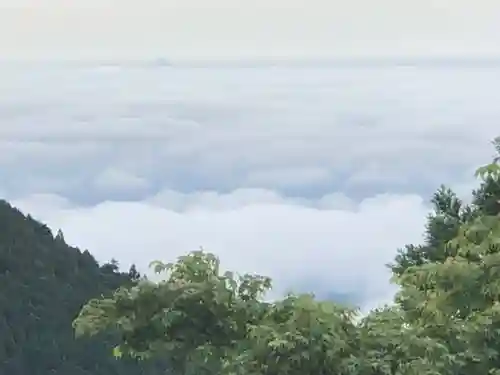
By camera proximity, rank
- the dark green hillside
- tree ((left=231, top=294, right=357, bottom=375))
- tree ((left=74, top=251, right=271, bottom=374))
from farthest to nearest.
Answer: the dark green hillside → tree ((left=74, top=251, right=271, bottom=374)) → tree ((left=231, top=294, right=357, bottom=375))

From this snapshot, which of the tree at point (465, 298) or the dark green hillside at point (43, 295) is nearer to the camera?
the tree at point (465, 298)

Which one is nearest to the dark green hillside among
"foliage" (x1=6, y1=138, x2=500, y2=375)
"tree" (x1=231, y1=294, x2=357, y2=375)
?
"foliage" (x1=6, y1=138, x2=500, y2=375)

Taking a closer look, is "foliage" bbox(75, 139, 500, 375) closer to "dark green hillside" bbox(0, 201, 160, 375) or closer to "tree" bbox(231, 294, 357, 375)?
"tree" bbox(231, 294, 357, 375)

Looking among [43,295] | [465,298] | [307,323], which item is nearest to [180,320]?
[307,323]

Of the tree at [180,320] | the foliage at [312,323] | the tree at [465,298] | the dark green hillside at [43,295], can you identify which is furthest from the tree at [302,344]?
the dark green hillside at [43,295]

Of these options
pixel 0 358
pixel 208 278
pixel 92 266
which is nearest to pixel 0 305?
pixel 0 358

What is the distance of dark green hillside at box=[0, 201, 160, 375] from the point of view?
24.3m

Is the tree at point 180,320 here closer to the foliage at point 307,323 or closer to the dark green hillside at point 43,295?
the foliage at point 307,323

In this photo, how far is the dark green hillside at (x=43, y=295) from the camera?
79.8 feet

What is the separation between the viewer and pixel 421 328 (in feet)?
10.7

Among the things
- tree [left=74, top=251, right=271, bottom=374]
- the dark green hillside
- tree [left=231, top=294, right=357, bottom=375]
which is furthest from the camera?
the dark green hillside

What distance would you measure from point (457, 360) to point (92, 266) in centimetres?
2669

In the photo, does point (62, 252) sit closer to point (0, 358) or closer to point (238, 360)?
point (0, 358)

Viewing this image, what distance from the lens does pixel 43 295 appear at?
26.5 meters
